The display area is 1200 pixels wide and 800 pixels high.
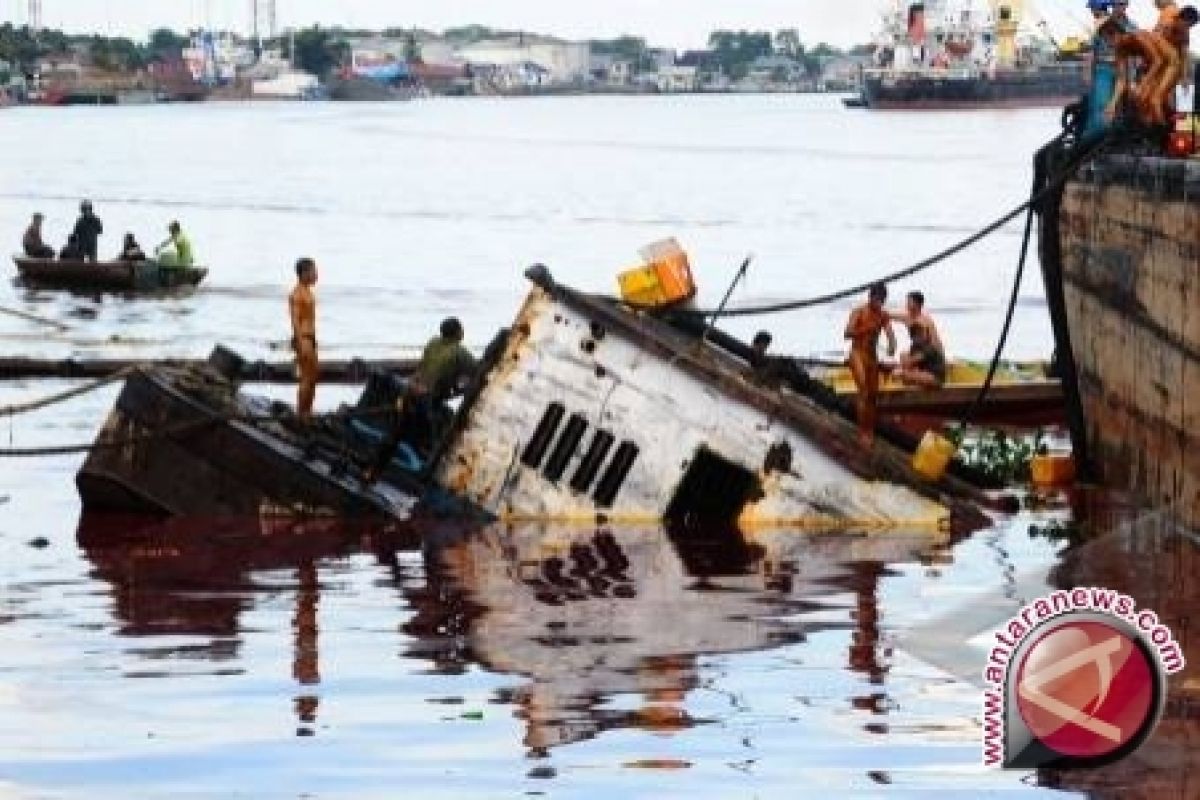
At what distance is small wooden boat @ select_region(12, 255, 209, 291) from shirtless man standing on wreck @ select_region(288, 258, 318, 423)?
26584mm

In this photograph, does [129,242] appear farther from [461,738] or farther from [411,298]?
[461,738]

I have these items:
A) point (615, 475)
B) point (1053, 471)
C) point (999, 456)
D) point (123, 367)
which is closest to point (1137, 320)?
point (1053, 471)

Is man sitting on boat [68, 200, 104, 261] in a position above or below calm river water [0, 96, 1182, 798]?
below

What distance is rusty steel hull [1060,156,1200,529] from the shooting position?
21969 mm

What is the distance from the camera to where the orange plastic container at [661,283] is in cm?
2481

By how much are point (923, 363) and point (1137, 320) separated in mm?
5195

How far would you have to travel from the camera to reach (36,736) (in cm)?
1684

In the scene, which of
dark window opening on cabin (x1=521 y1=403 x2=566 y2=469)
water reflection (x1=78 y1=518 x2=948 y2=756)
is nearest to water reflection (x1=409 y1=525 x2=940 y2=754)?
water reflection (x1=78 y1=518 x2=948 y2=756)

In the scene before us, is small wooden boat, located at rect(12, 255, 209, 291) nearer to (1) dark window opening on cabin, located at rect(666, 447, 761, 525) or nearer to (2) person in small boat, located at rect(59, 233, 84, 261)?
(2) person in small boat, located at rect(59, 233, 84, 261)

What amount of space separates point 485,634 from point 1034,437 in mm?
10316

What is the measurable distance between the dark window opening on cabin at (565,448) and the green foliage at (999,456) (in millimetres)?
3886

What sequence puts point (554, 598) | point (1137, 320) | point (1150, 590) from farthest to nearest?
point (1137, 320)
point (554, 598)
point (1150, 590)

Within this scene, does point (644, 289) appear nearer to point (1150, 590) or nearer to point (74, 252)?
point (1150, 590)

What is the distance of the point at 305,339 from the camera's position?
2602cm
